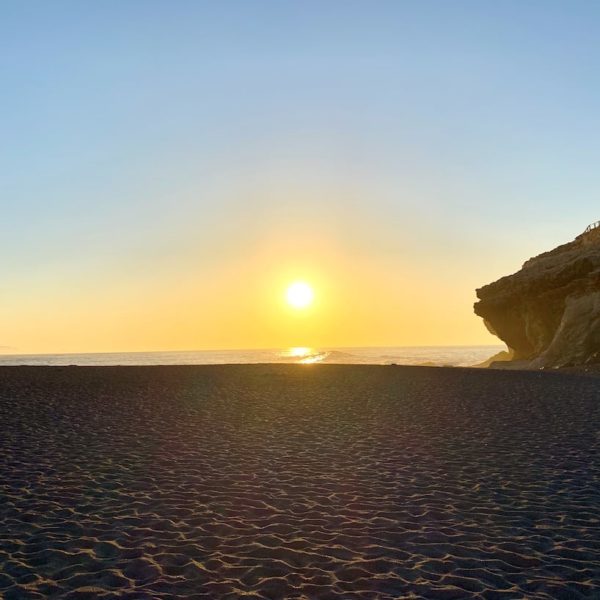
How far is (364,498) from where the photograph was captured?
405 inches

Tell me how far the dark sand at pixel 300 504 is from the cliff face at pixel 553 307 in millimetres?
26906

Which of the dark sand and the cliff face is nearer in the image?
the dark sand

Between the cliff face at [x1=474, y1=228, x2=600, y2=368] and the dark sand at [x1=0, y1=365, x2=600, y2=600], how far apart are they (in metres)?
26.9

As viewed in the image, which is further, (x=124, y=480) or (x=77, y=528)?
(x=124, y=480)

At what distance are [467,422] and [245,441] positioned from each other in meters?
8.53

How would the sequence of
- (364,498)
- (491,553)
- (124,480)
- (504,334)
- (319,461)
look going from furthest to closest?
(504,334) < (319,461) < (124,480) < (364,498) < (491,553)

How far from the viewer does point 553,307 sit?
53938 millimetres

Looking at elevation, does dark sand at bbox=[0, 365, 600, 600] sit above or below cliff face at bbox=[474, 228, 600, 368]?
below

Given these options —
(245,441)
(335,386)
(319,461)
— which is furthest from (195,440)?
(335,386)

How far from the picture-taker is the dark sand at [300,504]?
6719 mm

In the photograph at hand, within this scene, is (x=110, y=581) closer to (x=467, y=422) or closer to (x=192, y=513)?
(x=192, y=513)

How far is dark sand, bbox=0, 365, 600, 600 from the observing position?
22.0ft

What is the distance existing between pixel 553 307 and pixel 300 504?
5101 centimetres

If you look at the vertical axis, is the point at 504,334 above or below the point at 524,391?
above
